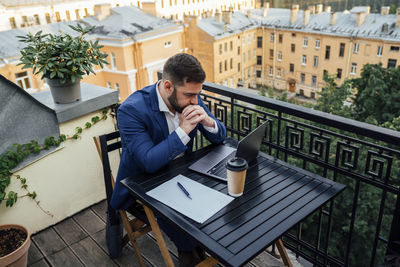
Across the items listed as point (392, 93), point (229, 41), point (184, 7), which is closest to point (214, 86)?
point (392, 93)

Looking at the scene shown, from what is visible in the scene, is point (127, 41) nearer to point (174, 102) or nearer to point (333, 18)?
point (333, 18)

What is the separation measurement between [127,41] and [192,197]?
893 inches

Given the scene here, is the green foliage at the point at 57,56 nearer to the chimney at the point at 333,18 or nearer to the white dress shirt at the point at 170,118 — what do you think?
the white dress shirt at the point at 170,118

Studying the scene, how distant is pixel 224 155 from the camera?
2137mm

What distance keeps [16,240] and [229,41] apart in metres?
30.3

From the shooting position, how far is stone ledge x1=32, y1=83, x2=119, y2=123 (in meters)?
2.87

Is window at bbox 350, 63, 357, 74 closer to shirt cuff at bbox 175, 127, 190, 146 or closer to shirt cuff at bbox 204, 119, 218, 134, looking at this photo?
shirt cuff at bbox 204, 119, 218, 134

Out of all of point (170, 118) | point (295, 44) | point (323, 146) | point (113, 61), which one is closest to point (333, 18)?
point (295, 44)

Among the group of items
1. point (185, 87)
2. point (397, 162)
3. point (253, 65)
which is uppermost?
point (185, 87)

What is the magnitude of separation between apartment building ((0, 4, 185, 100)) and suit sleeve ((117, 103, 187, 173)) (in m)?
21.3

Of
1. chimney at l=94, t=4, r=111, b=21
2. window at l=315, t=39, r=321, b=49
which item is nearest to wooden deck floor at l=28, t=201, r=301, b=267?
chimney at l=94, t=4, r=111, b=21

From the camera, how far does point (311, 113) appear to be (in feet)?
7.09

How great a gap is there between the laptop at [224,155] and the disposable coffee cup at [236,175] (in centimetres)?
14

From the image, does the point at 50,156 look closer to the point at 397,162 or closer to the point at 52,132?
the point at 52,132
